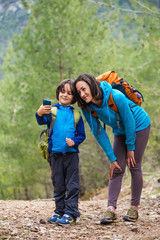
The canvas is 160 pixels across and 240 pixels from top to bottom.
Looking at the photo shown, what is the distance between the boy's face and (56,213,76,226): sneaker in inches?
51.7

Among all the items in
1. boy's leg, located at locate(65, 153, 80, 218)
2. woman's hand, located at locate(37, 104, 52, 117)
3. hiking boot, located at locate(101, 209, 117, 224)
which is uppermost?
woman's hand, located at locate(37, 104, 52, 117)

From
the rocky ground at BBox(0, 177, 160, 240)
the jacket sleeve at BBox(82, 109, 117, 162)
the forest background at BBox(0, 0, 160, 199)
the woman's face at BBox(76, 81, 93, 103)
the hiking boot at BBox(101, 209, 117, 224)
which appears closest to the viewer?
the rocky ground at BBox(0, 177, 160, 240)

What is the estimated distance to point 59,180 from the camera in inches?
131

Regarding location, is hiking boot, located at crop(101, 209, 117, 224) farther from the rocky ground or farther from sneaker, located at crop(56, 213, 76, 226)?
sneaker, located at crop(56, 213, 76, 226)

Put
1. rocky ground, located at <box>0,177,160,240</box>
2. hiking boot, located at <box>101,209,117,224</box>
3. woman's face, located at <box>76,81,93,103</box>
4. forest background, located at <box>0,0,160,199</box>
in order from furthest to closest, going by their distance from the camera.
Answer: forest background, located at <box>0,0,160,199</box> → hiking boot, located at <box>101,209,117,224</box> → woman's face, located at <box>76,81,93,103</box> → rocky ground, located at <box>0,177,160,240</box>

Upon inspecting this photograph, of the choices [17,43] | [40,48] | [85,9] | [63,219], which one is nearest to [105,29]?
[85,9]

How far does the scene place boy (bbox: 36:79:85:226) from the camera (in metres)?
3.24

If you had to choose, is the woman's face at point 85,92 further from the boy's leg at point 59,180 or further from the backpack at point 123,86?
the boy's leg at point 59,180

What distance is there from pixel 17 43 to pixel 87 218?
7422 millimetres

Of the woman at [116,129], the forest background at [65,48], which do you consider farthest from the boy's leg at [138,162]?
the forest background at [65,48]

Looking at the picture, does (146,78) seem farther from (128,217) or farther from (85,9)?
(128,217)

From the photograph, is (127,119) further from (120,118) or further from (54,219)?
(54,219)

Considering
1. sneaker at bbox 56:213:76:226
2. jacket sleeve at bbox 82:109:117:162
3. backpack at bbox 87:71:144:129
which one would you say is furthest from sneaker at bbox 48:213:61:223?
backpack at bbox 87:71:144:129

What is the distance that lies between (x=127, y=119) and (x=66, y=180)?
3.39 ft
